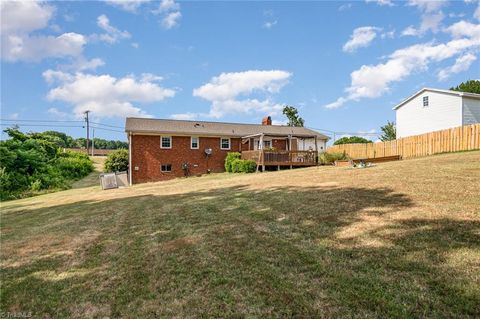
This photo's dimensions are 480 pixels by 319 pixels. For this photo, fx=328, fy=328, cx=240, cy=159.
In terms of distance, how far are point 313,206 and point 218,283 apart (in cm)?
434

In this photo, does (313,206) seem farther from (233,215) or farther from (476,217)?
(476,217)

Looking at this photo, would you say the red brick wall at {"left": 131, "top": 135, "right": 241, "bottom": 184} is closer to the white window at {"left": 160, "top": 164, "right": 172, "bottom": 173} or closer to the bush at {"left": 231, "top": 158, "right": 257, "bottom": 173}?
the white window at {"left": 160, "top": 164, "right": 172, "bottom": 173}

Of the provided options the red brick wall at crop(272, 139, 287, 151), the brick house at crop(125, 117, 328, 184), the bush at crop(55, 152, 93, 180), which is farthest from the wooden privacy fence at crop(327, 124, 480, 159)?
the bush at crop(55, 152, 93, 180)

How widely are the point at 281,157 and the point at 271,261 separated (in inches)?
816

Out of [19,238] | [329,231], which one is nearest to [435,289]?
[329,231]

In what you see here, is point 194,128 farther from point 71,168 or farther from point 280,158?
point 71,168

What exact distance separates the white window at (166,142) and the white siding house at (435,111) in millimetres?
21754

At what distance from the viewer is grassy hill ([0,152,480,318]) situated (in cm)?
362

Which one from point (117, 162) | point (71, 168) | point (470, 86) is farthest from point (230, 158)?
point (470, 86)

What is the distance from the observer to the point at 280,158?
25.2 meters

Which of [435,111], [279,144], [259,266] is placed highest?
[435,111]

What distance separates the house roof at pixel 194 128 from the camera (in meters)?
26.0

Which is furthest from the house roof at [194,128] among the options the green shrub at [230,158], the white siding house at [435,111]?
the white siding house at [435,111]

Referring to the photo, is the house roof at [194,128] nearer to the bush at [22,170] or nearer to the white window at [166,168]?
the white window at [166,168]
